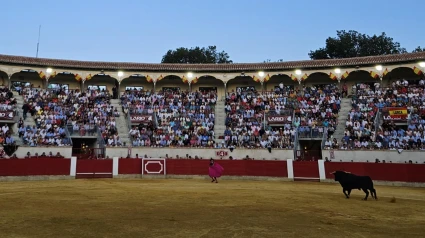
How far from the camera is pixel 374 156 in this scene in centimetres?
2298

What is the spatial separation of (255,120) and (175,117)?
6.41 m

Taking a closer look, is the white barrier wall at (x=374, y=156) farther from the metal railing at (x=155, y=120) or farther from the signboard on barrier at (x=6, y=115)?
the signboard on barrier at (x=6, y=115)

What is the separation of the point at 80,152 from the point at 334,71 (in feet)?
70.6

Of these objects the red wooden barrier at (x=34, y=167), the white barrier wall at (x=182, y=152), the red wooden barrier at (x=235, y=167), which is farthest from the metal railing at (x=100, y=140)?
the red wooden barrier at (x=235, y=167)

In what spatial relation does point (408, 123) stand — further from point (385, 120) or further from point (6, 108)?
point (6, 108)

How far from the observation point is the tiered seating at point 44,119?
81.8ft

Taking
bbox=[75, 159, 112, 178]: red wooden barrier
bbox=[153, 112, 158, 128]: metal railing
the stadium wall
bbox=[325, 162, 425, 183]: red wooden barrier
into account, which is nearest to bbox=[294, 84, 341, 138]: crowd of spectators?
the stadium wall

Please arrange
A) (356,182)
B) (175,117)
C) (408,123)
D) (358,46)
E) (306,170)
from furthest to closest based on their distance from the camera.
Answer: (358,46) → (175,117) → (408,123) → (306,170) → (356,182)

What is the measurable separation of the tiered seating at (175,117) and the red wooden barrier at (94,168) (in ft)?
13.2

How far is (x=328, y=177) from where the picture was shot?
21.2 metres

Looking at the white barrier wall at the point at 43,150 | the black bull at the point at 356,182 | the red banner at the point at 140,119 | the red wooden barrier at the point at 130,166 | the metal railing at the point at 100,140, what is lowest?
the black bull at the point at 356,182

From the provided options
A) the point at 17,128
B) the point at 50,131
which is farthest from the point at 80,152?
the point at 17,128

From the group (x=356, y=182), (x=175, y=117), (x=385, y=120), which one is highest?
(x=175, y=117)

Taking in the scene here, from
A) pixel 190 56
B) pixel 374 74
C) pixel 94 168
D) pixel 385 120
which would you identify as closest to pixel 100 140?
pixel 94 168
